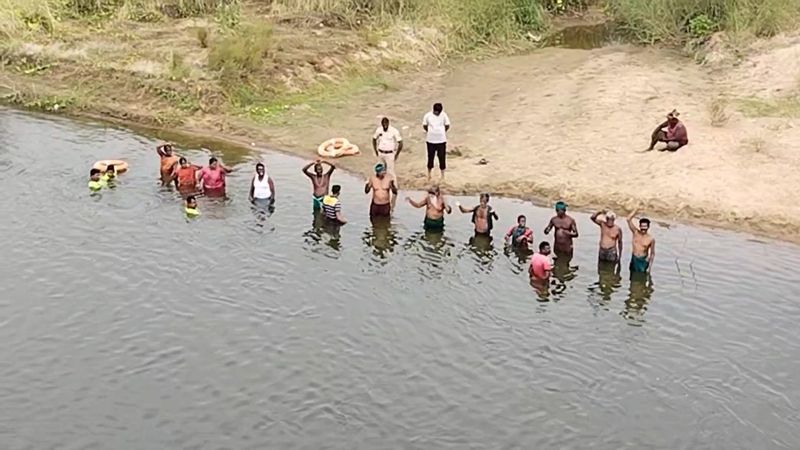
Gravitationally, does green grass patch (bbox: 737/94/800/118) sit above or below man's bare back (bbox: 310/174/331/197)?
above

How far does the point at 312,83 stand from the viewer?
28.7 meters

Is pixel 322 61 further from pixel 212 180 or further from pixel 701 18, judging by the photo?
pixel 701 18

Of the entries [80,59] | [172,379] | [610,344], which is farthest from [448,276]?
[80,59]

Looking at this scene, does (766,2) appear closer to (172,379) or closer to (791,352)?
(791,352)

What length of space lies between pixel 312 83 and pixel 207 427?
17.1 meters

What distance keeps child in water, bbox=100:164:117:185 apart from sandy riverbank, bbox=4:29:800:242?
13.3 ft

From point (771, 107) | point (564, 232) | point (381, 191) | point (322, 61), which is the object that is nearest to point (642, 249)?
point (564, 232)

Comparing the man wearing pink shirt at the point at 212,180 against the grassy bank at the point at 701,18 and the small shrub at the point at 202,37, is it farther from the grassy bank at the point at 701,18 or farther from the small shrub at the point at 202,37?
the grassy bank at the point at 701,18

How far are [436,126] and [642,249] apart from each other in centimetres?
547

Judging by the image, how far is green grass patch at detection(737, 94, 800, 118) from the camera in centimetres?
2481

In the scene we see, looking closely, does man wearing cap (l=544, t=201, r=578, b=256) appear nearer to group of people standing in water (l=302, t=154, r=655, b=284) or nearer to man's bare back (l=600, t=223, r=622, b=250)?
group of people standing in water (l=302, t=154, r=655, b=284)

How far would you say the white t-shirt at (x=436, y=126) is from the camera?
20.8 meters

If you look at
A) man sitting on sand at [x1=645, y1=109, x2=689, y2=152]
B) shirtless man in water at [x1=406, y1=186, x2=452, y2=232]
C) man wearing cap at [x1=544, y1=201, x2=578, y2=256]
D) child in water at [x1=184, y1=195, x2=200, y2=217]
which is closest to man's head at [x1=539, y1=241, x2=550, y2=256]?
man wearing cap at [x1=544, y1=201, x2=578, y2=256]

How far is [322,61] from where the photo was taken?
29641 millimetres
